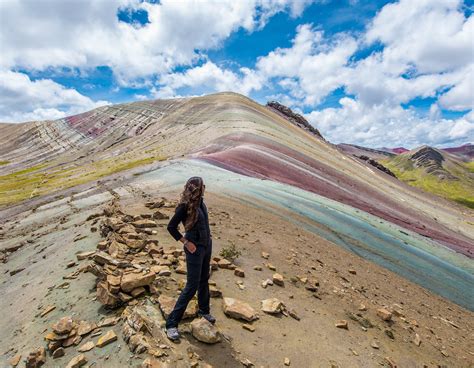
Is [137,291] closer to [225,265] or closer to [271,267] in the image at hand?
[225,265]

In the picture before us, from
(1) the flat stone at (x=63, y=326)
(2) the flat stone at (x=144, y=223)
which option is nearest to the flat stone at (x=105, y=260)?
(1) the flat stone at (x=63, y=326)

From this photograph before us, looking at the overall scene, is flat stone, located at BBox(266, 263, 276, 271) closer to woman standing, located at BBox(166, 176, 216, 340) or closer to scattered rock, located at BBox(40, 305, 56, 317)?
woman standing, located at BBox(166, 176, 216, 340)

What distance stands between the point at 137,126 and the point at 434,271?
2936 inches

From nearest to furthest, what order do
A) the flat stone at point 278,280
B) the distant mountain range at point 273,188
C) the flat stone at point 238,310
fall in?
the flat stone at point 238,310 < the flat stone at point 278,280 < the distant mountain range at point 273,188

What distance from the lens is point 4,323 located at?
7.41 metres

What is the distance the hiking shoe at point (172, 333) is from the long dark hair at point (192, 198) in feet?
5.94

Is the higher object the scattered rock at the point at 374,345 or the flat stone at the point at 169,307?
the flat stone at the point at 169,307

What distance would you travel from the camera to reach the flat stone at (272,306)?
295 inches

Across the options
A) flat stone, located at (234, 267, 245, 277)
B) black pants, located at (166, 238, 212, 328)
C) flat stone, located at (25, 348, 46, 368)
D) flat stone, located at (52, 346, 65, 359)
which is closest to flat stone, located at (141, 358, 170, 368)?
black pants, located at (166, 238, 212, 328)

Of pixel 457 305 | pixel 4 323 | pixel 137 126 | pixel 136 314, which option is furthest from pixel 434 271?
pixel 137 126

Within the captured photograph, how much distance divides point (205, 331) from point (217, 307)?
1298mm

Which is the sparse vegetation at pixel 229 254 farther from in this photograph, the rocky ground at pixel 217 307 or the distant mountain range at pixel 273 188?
the distant mountain range at pixel 273 188

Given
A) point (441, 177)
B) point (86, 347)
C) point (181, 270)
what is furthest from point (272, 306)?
point (441, 177)

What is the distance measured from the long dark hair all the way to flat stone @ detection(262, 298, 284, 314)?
3.02 meters
